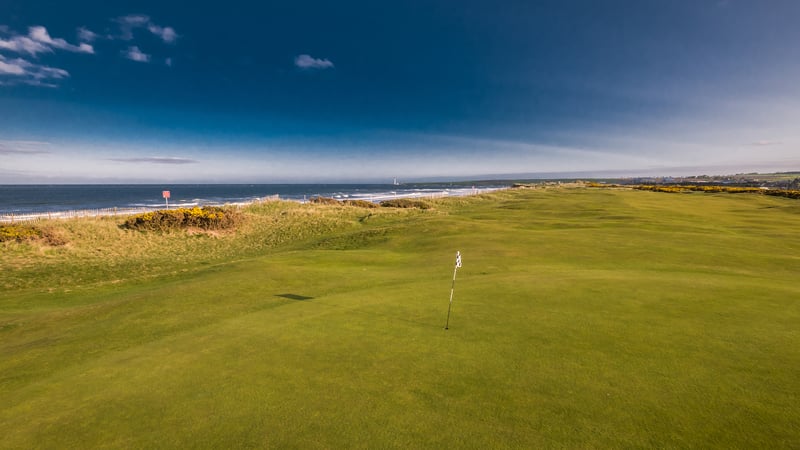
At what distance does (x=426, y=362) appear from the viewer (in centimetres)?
670

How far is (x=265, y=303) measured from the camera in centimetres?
1260

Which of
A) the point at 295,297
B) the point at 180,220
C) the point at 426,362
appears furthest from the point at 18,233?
the point at 426,362

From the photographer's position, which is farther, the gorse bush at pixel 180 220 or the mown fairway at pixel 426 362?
the gorse bush at pixel 180 220

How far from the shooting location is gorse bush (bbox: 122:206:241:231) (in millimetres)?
37938

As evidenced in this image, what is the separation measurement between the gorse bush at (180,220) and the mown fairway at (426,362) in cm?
2472

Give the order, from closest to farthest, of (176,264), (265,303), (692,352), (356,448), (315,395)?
(356,448), (315,395), (692,352), (265,303), (176,264)

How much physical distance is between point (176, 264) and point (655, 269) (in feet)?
99.2

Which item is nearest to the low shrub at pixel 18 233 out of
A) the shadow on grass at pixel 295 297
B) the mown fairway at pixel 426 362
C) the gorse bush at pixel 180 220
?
the gorse bush at pixel 180 220

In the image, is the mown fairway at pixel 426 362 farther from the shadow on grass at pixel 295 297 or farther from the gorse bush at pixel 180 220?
the gorse bush at pixel 180 220

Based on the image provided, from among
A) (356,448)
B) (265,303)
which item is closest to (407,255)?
(265,303)

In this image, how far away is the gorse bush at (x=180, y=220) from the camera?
37.9 metres

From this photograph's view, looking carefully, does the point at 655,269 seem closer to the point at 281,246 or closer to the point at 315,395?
the point at 315,395

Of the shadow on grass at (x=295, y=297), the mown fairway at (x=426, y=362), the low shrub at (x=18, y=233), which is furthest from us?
the low shrub at (x=18, y=233)

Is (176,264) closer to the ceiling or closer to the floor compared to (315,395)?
closer to the floor
